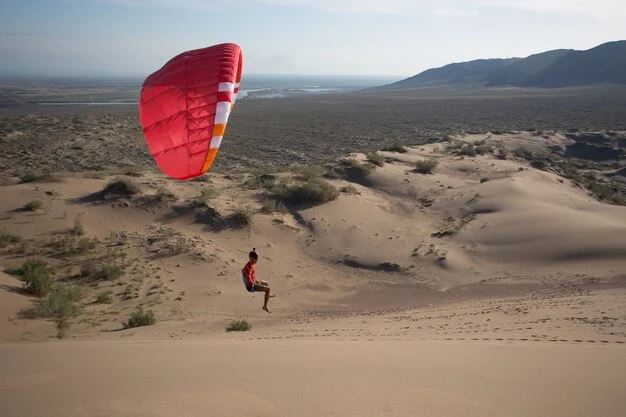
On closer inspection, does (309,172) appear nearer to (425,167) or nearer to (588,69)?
(425,167)

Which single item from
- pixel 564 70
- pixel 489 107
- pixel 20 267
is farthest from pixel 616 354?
pixel 564 70

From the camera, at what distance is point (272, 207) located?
1479 centimetres

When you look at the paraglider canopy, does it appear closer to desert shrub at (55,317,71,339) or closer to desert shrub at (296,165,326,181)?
desert shrub at (55,317,71,339)

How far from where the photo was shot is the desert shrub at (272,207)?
14789mm

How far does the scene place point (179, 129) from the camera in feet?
22.6

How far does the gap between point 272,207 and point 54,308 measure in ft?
25.0

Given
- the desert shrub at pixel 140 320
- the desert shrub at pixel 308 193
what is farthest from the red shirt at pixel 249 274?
the desert shrub at pixel 308 193

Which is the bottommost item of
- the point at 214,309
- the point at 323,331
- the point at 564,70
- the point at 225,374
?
the point at 214,309

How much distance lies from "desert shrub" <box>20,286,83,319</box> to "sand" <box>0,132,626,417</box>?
9.3 inches

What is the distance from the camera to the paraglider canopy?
261 inches

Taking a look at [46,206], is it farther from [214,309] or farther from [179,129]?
[179,129]

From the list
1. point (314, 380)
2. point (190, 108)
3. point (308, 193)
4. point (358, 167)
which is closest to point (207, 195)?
point (308, 193)

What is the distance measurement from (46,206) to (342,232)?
29.7 feet

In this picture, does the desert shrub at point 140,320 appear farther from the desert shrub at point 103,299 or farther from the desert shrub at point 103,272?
the desert shrub at point 103,272
